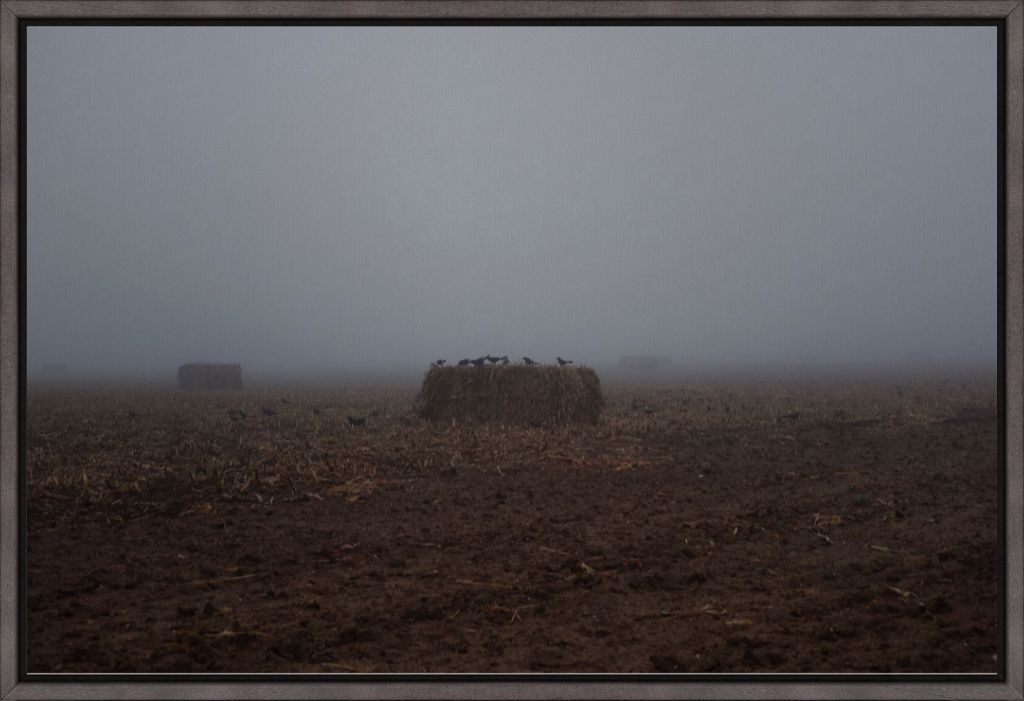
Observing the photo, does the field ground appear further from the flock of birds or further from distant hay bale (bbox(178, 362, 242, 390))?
distant hay bale (bbox(178, 362, 242, 390))

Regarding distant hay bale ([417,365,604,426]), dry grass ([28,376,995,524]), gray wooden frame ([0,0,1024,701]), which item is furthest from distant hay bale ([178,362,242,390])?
gray wooden frame ([0,0,1024,701])

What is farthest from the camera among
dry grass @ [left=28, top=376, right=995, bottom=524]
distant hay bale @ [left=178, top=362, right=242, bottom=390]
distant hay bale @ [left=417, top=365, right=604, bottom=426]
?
distant hay bale @ [left=178, top=362, right=242, bottom=390]

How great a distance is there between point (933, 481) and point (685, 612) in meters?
2.48

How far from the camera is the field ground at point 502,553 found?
2.70 m

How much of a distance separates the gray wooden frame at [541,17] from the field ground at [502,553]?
11cm

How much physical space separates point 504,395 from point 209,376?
6.60m

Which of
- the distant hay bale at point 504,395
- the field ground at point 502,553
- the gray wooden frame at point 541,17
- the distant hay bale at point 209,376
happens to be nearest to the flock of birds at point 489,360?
the distant hay bale at point 504,395

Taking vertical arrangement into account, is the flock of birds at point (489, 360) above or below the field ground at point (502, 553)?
above

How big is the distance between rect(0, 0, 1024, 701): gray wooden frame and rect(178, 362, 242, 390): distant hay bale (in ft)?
24.4

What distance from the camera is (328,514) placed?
3.90 m

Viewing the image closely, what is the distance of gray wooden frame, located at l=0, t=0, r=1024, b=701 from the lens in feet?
8.96

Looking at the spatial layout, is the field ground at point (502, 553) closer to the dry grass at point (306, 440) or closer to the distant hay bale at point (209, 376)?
the dry grass at point (306, 440)
